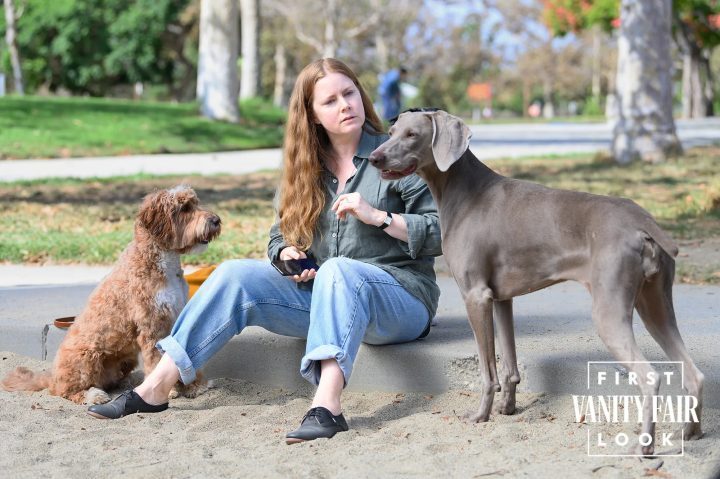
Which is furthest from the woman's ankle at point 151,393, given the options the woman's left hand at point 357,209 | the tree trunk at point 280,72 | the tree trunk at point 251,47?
the tree trunk at point 280,72

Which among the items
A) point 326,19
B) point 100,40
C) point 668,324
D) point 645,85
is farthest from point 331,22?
point 668,324

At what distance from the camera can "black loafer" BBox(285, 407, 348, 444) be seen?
12.8ft

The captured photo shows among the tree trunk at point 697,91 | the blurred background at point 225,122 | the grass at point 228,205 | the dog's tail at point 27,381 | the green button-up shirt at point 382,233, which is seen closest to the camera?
the green button-up shirt at point 382,233

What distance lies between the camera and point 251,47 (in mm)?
24859

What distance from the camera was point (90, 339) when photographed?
182 inches

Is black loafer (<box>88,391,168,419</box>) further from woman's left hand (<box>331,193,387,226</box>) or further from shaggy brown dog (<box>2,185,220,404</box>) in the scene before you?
woman's left hand (<box>331,193,387,226</box>)

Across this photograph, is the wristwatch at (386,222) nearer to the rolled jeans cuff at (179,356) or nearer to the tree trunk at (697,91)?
the rolled jeans cuff at (179,356)

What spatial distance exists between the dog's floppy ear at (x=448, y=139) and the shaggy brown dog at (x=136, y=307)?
1.48 metres

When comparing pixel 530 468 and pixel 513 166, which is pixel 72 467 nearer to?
pixel 530 468

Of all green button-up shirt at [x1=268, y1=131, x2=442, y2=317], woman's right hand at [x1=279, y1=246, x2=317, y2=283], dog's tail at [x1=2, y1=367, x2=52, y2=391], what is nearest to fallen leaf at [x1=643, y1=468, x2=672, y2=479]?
green button-up shirt at [x1=268, y1=131, x2=442, y2=317]

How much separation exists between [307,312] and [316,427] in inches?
31.0

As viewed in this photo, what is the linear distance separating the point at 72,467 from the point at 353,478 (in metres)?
1.14

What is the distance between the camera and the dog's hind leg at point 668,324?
352cm

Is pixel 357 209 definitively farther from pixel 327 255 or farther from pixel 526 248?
pixel 526 248
